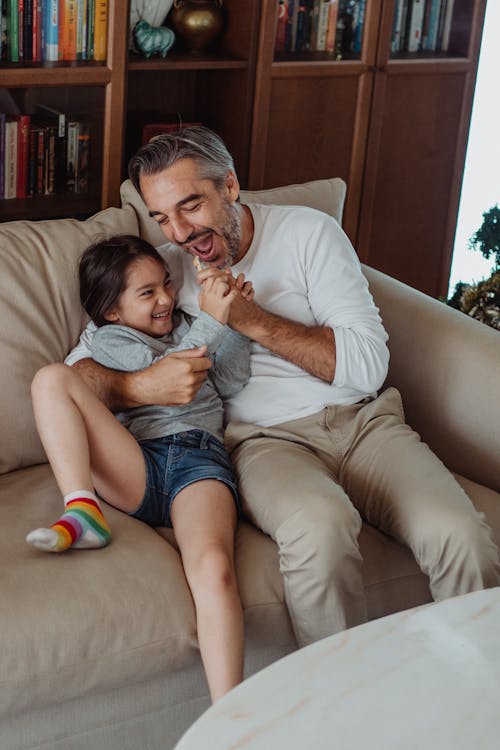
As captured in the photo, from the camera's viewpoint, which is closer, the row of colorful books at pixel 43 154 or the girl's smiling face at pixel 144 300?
the girl's smiling face at pixel 144 300

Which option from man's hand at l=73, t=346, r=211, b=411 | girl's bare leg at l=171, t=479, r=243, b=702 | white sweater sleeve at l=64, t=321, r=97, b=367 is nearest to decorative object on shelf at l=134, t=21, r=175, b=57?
white sweater sleeve at l=64, t=321, r=97, b=367

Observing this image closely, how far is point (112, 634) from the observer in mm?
1633

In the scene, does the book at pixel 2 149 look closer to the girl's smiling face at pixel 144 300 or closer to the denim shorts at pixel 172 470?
the girl's smiling face at pixel 144 300

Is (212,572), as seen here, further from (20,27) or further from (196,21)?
(196,21)

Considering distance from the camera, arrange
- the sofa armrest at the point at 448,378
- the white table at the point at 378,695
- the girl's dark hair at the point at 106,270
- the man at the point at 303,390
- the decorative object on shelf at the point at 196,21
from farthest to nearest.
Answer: the decorative object on shelf at the point at 196,21 → the sofa armrest at the point at 448,378 → the girl's dark hair at the point at 106,270 → the man at the point at 303,390 → the white table at the point at 378,695

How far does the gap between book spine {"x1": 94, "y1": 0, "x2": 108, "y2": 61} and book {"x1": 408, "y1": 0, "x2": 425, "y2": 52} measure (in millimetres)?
1097

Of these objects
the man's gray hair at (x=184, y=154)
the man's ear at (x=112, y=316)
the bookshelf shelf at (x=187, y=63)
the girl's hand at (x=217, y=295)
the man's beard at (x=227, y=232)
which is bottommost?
the man's ear at (x=112, y=316)

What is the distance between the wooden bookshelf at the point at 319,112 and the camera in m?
2.76

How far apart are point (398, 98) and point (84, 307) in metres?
1.61

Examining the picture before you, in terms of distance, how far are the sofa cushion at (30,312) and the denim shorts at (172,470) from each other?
264 millimetres

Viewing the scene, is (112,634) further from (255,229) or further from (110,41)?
(110,41)

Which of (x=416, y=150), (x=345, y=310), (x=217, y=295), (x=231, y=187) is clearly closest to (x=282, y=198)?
(x=231, y=187)

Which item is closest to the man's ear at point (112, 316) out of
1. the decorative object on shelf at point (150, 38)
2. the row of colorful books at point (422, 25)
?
the decorative object on shelf at point (150, 38)

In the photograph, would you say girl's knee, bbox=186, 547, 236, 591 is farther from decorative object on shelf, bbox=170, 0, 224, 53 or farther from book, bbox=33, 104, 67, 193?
decorative object on shelf, bbox=170, 0, 224, 53
